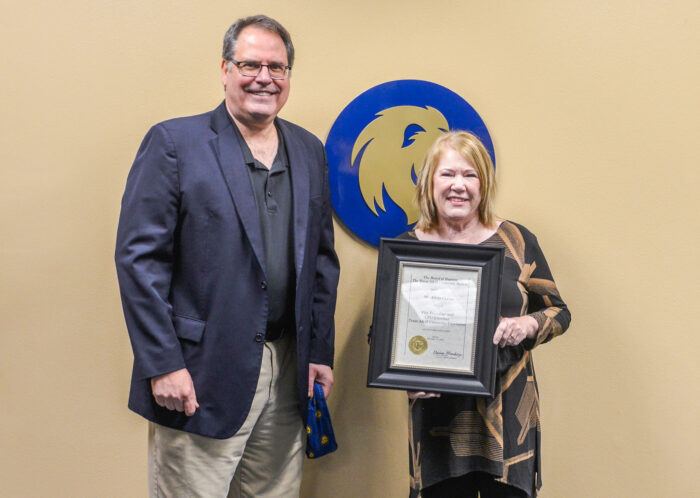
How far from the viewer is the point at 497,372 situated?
6.37 feet

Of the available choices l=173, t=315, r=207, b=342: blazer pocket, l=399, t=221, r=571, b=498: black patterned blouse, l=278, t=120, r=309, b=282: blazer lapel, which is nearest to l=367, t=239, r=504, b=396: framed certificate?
l=399, t=221, r=571, b=498: black patterned blouse

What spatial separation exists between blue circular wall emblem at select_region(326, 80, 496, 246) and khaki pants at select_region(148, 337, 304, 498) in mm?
568

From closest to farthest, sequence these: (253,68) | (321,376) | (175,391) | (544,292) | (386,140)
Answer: (175,391) → (253,68) → (544,292) → (321,376) → (386,140)

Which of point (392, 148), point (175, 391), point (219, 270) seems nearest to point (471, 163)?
point (392, 148)

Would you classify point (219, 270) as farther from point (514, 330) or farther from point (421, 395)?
point (514, 330)

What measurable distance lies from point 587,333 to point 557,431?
35cm

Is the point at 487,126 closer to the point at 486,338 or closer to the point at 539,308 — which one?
the point at 539,308

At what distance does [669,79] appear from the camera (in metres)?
2.35

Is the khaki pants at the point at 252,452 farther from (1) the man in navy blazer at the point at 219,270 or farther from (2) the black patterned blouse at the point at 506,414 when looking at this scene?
(2) the black patterned blouse at the point at 506,414

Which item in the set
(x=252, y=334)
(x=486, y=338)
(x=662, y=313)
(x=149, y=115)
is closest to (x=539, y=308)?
(x=486, y=338)

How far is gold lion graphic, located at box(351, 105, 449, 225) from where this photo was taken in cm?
233

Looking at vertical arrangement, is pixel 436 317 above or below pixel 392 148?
below

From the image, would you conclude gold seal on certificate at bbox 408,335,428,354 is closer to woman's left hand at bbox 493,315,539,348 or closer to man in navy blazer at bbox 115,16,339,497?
woman's left hand at bbox 493,315,539,348

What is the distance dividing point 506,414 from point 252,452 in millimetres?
728
